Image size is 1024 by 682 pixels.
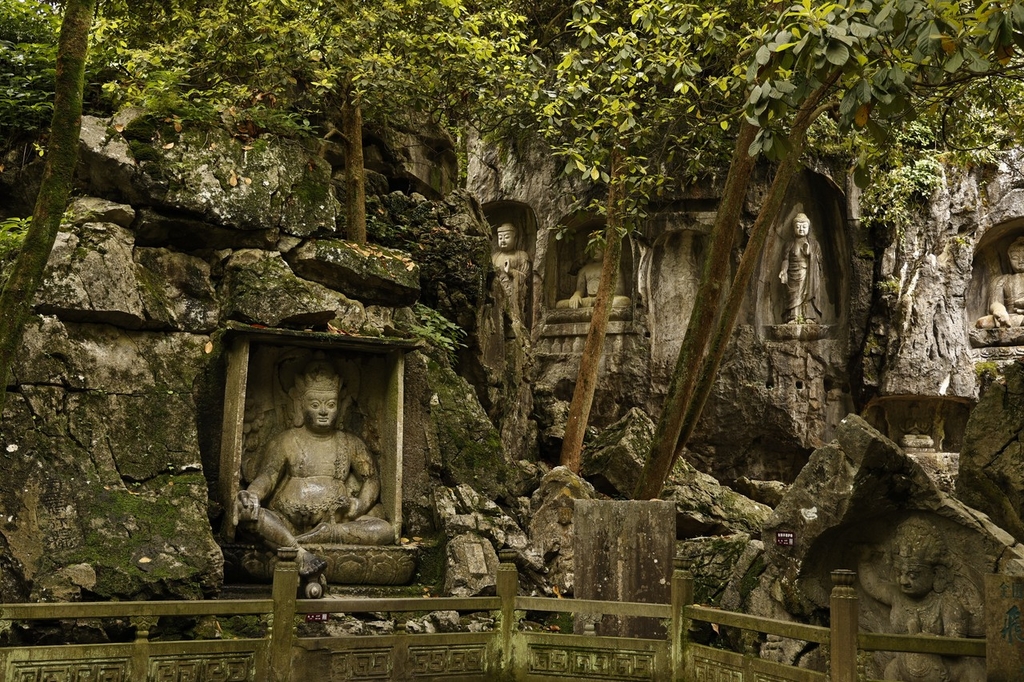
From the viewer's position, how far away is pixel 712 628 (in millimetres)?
8453

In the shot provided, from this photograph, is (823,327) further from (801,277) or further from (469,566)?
(469,566)

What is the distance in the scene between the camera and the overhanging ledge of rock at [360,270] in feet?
34.4

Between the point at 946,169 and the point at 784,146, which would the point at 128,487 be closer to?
the point at 784,146

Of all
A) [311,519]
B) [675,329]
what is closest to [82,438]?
[311,519]

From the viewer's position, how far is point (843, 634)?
6207mm

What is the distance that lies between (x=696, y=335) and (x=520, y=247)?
984cm

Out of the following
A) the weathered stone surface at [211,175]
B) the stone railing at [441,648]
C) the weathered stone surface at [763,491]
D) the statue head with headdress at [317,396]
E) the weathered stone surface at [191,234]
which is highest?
the weathered stone surface at [211,175]

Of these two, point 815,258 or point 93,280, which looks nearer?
point 93,280

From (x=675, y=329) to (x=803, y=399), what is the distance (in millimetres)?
2596

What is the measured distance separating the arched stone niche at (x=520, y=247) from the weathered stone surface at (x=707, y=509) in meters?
6.35

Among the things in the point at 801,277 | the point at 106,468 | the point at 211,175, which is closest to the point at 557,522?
the point at 106,468

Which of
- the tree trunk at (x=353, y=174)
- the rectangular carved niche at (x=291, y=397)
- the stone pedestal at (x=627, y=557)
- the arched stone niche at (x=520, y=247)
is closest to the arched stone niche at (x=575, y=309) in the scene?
the arched stone niche at (x=520, y=247)

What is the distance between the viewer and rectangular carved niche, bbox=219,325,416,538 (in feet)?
31.1

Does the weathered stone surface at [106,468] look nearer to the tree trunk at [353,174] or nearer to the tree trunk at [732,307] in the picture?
the tree trunk at [353,174]
